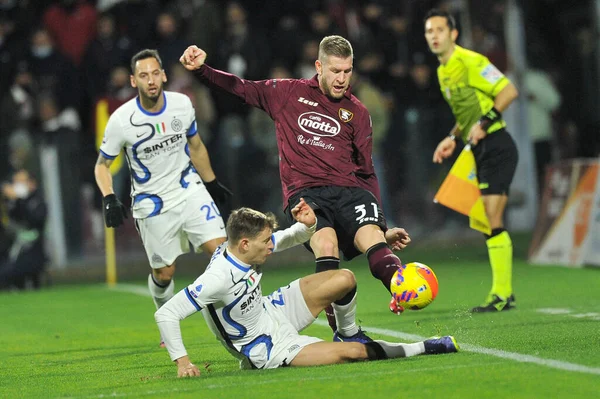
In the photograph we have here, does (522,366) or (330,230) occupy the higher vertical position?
(330,230)

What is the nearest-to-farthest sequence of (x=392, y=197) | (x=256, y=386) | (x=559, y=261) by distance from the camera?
(x=256, y=386)
(x=559, y=261)
(x=392, y=197)

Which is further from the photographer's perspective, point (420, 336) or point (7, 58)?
point (7, 58)

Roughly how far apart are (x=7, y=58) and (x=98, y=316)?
606 cm

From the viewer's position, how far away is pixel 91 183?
1689cm

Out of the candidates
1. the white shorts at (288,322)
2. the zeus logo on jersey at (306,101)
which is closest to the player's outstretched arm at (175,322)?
the white shorts at (288,322)

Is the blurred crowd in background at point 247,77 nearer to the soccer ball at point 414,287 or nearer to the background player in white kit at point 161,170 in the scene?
the background player in white kit at point 161,170

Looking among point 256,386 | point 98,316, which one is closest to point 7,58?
point 98,316

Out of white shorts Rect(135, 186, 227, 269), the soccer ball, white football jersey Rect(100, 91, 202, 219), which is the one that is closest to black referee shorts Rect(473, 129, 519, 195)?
white shorts Rect(135, 186, 227, 269)

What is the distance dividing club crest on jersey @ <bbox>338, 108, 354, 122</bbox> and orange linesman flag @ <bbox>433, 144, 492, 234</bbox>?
2666 mm

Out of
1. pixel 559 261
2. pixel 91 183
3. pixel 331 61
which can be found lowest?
pixel 559 261

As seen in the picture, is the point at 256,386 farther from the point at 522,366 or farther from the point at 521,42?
the point at 521,42

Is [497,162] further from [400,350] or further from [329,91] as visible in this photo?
[400,350]

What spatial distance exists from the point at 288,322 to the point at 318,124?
165 centimetres

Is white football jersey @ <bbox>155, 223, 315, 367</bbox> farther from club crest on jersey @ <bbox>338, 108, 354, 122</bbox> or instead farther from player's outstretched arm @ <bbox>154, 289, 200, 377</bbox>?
club crest on jersey @ <bbox>338, 108, 354, 122</bbox>
